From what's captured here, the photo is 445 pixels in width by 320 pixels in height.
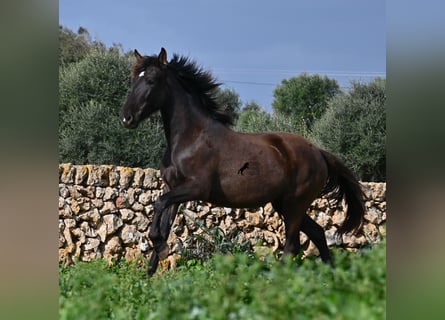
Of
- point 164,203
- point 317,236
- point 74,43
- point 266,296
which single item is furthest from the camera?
point 74,43

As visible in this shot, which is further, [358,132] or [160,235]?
[358,132]

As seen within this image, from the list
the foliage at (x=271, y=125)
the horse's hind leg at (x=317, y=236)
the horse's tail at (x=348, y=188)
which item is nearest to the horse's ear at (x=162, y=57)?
the horse's tail at (x=348, y=188)

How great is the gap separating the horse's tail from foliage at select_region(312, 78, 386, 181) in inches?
222

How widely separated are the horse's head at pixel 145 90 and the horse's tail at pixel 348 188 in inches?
62.5

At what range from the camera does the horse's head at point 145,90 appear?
15.4 feet

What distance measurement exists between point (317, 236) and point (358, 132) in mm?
6257

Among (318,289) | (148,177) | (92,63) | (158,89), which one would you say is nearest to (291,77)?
(92,63)

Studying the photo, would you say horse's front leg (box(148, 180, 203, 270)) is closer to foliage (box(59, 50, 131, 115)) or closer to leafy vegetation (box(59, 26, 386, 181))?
leafy vegetation (box(59, 26, 386, 181))

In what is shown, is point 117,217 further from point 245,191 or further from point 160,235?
point 245,191

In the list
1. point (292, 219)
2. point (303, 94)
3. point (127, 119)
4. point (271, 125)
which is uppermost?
point (303, 94)

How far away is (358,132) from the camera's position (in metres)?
11.3

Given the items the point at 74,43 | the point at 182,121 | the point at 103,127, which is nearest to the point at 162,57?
the point at 182,121

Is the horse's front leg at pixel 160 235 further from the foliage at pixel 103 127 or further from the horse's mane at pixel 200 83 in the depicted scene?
the foliage at pixel 103 127
